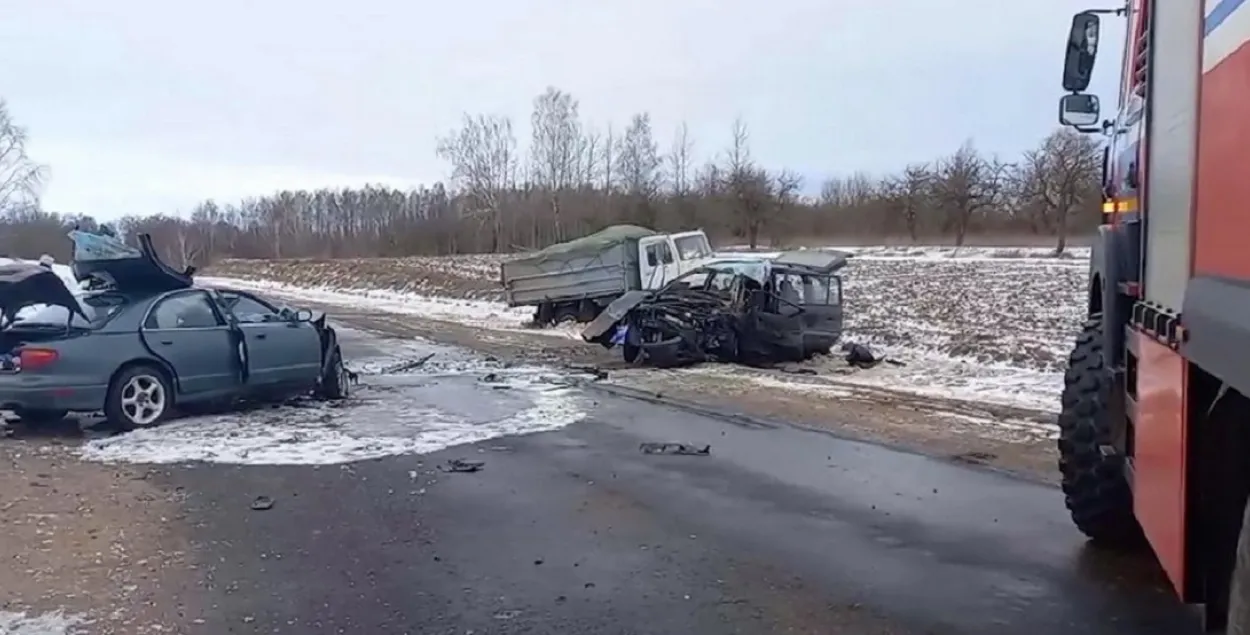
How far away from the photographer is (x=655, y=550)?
6.59 meters

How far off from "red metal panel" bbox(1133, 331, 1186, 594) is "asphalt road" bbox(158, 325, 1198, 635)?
1292mm

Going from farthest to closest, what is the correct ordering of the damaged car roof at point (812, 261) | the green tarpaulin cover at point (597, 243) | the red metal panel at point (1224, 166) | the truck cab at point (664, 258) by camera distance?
the green tarpaulin cover at point (597, 243) < the truck cab at point (664, 258) < the damaged car roof at point (812, 261) < the red metal panel at point (1224, 166)

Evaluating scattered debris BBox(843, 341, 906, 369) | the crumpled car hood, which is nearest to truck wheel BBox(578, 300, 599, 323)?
scattered debris BBox(843, 341, 906, 369)

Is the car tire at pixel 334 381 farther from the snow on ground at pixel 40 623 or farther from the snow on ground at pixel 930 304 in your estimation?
the snow on ground at pixel 40 623

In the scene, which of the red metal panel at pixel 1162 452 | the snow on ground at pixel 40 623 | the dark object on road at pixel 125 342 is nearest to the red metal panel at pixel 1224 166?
the red metal panel at pixel 1162 452

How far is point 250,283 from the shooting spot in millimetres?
55625

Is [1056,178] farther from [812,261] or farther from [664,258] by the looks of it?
[812,261]

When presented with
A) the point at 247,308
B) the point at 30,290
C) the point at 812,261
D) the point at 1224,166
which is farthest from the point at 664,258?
the point at 1224,166

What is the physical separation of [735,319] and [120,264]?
9710 mm

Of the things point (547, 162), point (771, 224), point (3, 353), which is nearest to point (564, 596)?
point (3, 353)

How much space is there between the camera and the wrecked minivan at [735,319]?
17.6m

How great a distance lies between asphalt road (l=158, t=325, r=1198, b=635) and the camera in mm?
5391

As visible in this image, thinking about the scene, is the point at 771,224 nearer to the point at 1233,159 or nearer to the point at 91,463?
the point at 91,463

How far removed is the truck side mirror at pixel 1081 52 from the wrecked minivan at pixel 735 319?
10.7 meters
